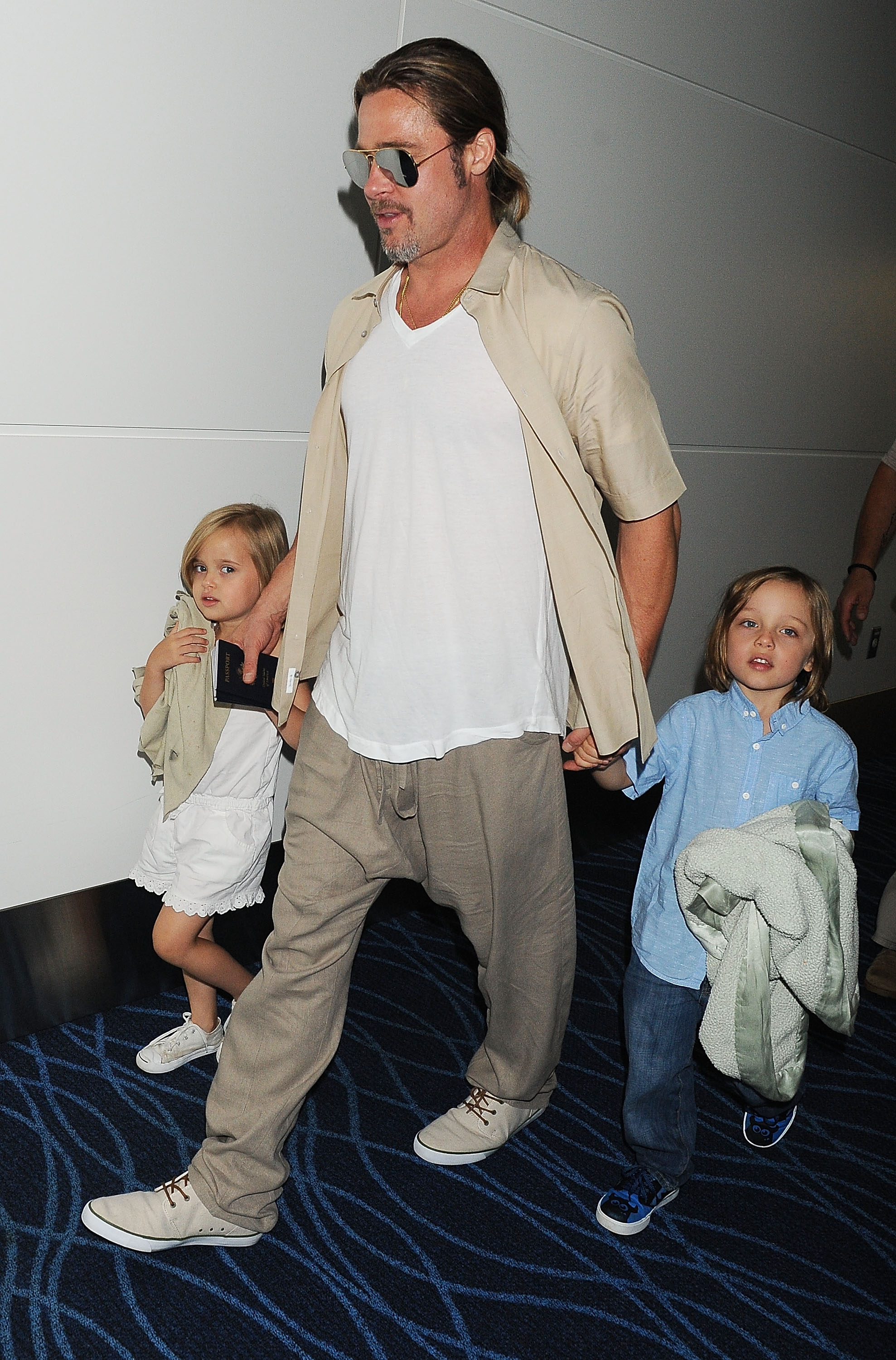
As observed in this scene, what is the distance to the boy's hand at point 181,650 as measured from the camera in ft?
7.61

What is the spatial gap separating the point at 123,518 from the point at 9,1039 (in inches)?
45.6

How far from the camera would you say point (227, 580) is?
2.38 meters

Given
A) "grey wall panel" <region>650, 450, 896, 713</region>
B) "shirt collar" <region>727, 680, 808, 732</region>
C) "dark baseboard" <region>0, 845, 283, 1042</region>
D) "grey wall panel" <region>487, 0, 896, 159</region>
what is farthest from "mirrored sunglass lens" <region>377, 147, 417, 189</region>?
"grey wall panel" <region>650, 450, 896, 713</region>

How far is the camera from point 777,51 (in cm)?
357

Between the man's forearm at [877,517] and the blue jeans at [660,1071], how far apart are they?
206 centimetres

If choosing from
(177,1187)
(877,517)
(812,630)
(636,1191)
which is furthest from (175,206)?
(877,517)

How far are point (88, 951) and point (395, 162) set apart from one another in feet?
5.87

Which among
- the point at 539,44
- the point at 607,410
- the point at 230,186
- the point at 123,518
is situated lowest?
the point at 123,518

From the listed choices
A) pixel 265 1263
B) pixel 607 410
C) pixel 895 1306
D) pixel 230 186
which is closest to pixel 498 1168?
pixel 265 1263

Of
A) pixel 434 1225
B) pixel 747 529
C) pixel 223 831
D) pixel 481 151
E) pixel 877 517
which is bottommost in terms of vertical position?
pixel 434 1225

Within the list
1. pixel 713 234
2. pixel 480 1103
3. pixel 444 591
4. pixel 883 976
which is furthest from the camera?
pixel 713 234

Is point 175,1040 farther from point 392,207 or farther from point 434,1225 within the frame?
point 392,207

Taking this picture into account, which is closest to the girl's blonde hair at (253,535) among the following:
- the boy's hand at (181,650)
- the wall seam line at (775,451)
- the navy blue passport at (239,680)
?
the boy's hand at (181,650)

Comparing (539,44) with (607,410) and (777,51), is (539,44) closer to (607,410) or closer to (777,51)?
(777,51)
